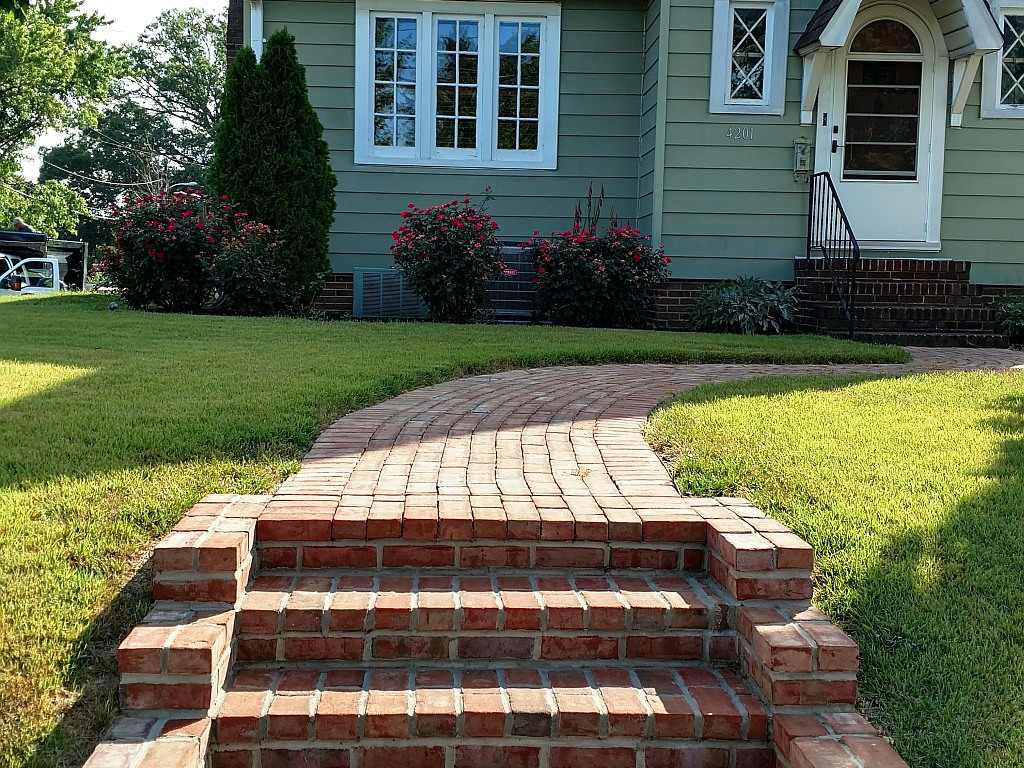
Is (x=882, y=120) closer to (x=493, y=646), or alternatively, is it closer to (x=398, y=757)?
(x=493, y=646)

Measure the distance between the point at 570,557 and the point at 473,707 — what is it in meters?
0.70

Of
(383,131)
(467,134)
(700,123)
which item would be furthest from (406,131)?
(700,123)

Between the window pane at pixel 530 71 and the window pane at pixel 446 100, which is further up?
the window pane at pixel 530 71

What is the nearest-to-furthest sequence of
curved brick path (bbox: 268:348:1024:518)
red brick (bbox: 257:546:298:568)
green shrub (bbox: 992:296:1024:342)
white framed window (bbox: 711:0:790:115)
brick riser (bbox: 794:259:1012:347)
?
red brick (bbox: 257:546:298:568) < curved brick path (bbox: 268:348:1024:518) < brick riser (bbox: 794:259:1012:347) < green shrub (bbox: 992:296:1024:342) < white framed window (bbox: 711:0:790:115)

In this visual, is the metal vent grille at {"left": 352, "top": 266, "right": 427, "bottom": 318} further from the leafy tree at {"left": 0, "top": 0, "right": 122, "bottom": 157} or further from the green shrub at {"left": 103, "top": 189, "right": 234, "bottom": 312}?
the leafy tree at {"left": 0, "top": 0, "right": 122, "bottom": 157}

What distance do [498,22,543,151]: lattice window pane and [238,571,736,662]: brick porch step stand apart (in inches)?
364

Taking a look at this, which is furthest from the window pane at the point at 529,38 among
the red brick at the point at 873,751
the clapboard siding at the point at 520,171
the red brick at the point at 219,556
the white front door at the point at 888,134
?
the red brick at the point at 873,751

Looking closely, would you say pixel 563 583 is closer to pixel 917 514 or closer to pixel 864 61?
pixel 917 514

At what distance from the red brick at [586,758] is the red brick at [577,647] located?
1.11ft

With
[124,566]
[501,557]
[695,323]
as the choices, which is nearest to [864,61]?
[695,323]

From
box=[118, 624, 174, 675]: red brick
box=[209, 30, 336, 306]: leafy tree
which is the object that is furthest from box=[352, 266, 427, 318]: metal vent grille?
box=[118, 624, 174, 675]: red brick

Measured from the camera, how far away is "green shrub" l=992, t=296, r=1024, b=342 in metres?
9.89

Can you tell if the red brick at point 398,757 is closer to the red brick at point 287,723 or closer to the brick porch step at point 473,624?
the red brick at point 287,723

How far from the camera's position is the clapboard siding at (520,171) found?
11.4 meters
